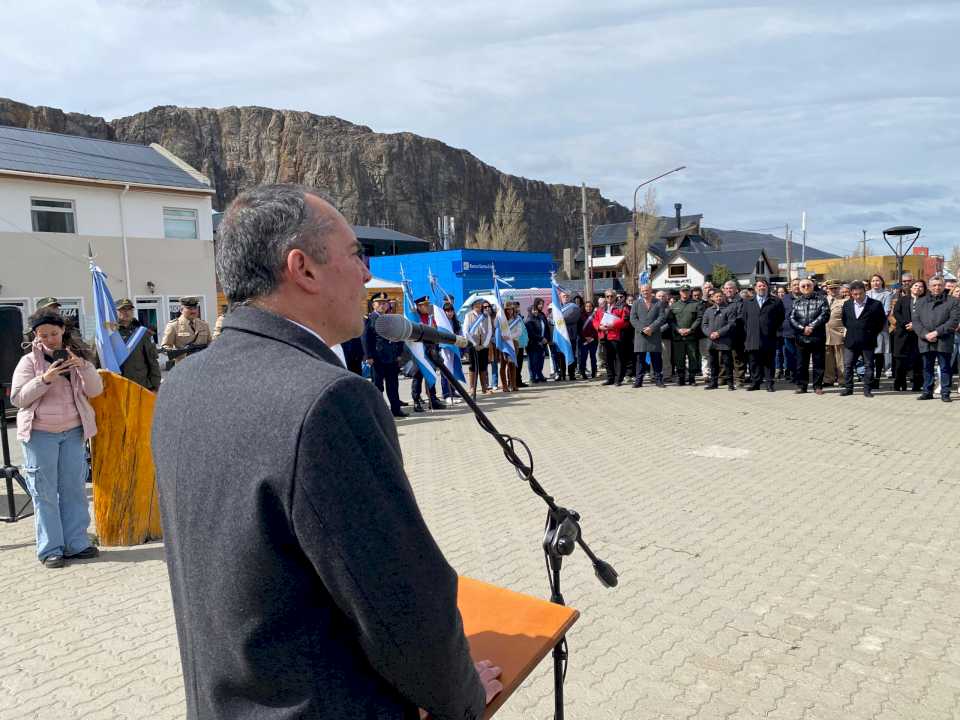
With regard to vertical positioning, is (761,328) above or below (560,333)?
above

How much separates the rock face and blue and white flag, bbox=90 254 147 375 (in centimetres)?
8428

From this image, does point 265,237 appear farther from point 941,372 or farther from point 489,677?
point 941,372

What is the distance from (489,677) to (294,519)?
725 millimetres

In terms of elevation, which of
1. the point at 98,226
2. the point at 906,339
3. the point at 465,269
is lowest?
the point at 906,339

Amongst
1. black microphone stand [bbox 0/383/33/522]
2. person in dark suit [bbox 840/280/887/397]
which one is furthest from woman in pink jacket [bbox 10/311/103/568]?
person in dark suit [bbox 840/280/887/397]

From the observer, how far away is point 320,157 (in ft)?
333

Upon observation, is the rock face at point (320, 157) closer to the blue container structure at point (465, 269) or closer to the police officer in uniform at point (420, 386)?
the blue container structure at point (465, 269)

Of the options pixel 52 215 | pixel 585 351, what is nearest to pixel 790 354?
pixel 585 351

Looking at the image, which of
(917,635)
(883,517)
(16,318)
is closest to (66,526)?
(16,318)

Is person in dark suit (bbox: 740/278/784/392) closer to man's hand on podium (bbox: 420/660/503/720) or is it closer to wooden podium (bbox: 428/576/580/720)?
wooden podium (bbox: 428/576/580/720)

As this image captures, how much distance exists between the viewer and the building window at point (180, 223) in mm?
25703

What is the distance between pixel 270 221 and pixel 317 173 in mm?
104420

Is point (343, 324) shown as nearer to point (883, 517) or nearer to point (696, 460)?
point (883, 517)

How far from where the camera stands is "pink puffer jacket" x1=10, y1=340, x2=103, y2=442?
5.25 m
